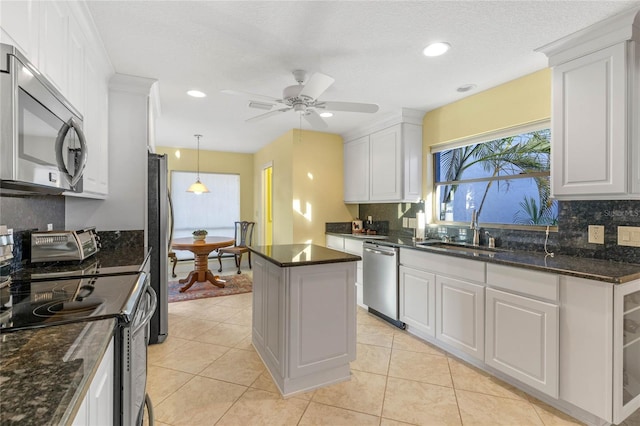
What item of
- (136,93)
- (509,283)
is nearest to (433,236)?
(509,283)

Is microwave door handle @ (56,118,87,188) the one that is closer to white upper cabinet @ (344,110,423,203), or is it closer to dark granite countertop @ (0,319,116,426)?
dark granite countertop @ (0,319,116,426)

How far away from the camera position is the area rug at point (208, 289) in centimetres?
412

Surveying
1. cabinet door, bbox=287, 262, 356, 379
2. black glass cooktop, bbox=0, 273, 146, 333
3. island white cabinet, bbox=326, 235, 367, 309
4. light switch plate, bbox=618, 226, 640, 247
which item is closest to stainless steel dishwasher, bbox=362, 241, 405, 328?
island white cabinet, bbox=326, 235, 367, 309

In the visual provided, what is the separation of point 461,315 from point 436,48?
80.1 inches

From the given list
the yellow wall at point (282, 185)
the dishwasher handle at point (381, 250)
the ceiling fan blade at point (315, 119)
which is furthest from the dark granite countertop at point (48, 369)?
the yellow wall at point (282, 185)

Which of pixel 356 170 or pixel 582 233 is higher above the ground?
pixel 356 170

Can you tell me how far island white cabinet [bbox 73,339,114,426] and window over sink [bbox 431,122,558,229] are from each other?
9.84 ft

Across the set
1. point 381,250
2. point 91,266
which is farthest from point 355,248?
point 91,266

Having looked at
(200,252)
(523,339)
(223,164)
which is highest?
(223,164)

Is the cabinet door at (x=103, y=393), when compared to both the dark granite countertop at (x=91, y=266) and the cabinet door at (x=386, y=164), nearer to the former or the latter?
the dark granite countertop at (x=91, y=266)

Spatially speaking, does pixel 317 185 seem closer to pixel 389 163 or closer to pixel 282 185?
pixel 282 185

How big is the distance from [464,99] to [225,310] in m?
3.58

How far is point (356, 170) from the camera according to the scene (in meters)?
4.38

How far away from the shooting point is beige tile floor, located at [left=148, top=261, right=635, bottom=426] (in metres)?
1.80
